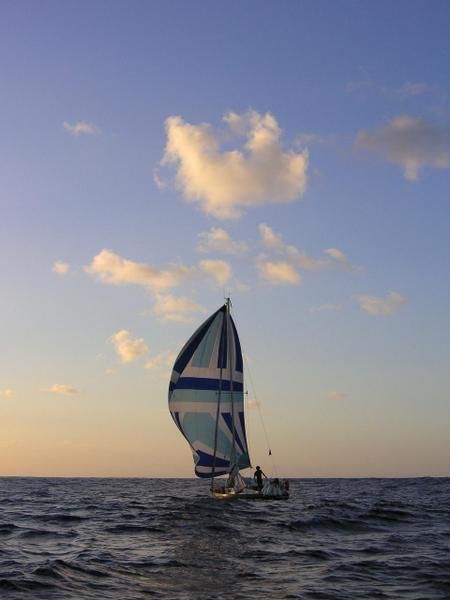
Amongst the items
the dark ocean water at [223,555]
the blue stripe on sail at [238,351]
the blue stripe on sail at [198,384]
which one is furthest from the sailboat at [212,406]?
the dark ocean water at [223,555]

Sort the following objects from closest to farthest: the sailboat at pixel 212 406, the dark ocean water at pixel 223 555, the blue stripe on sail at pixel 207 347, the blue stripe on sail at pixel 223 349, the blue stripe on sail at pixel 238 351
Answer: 1. the dark ocean water at pixel 223 555
2. the sailboat at pixel 212 406
3. the blue stripe on sail at pixel 207 347
4. the blue stripe on sail at pixel 223 349
5. the blue stripe on sail at pixel 238 351

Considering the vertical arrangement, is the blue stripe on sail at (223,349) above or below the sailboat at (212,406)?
above

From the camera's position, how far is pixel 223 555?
82.3ft

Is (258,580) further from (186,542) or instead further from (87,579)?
(186,542)

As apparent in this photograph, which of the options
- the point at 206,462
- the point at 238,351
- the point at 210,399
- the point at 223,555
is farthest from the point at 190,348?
the point at 223,555

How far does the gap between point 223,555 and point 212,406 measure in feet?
72.6

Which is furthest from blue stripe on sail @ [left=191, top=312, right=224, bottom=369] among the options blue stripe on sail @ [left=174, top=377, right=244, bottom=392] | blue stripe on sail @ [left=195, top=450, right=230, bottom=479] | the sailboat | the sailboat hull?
the sailboat hull

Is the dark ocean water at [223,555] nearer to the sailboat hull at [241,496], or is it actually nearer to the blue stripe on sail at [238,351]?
the sailboat hull at [241,496]

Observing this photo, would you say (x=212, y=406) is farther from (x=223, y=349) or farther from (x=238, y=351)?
(x=238, y=351)

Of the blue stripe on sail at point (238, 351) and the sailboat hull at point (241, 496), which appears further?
the blue stripe on sail at point (238, 351)

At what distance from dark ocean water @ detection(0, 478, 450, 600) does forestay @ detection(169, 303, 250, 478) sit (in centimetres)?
501

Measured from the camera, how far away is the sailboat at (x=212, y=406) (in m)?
46.5

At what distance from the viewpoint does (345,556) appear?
25.2m

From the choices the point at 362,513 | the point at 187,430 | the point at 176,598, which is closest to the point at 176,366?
the point at 187,430
